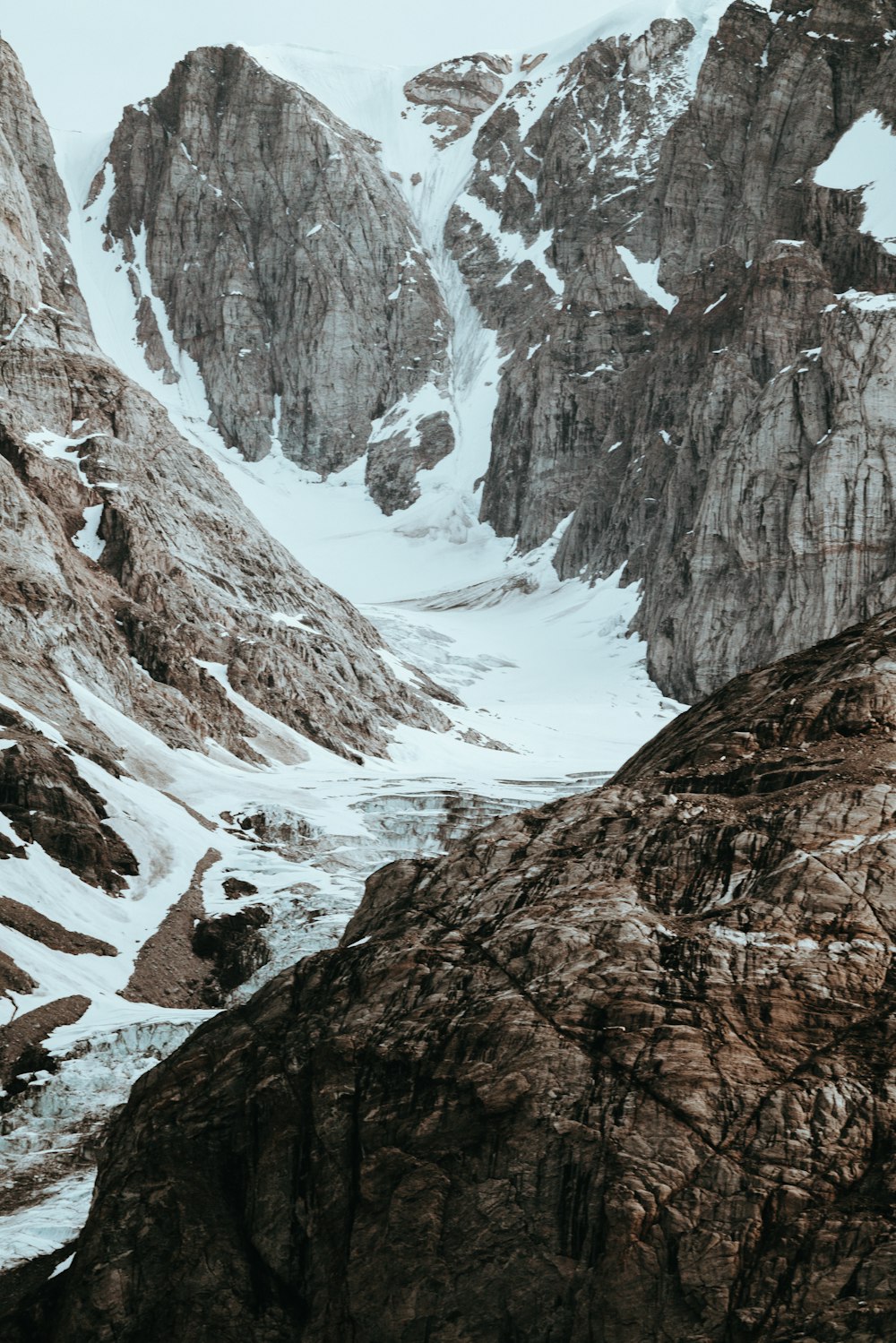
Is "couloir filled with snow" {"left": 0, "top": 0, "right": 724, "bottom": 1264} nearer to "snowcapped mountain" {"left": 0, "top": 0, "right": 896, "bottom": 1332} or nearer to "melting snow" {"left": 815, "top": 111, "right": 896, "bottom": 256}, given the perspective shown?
"snowcapped mountain" {"left": 0, "top": 0, "right": 896, "bottom": 1332}

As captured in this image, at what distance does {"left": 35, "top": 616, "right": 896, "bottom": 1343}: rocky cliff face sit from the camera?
51.0 feet

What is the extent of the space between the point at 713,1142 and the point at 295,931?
1522 inches

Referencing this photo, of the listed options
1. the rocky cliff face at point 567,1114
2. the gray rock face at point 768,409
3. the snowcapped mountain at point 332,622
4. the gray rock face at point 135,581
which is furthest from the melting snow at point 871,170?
the rocky cliff face at point 567,1114

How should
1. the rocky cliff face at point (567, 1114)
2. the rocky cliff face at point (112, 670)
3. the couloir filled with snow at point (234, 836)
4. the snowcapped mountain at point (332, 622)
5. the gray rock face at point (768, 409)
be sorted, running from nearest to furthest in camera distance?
1. the rocky cliff face at point (567, 1114)
2. the couloir filled with snow at point (234, 836)
3. the rocky cliff face at point (112, 670)
4. the snowcapped mountain at point (332, 622)
5. the gray rock face at point (768, 409)

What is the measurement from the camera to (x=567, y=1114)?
16.7 m

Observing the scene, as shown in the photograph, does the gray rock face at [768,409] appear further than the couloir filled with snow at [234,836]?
Yes

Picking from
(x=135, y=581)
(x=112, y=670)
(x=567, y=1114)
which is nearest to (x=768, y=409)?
(x=135, y=581)

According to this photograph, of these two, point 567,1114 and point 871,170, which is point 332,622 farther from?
point 567,1114

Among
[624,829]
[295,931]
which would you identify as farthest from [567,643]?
[624,829]

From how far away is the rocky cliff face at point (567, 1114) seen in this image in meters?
15.6

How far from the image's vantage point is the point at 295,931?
53500 mm

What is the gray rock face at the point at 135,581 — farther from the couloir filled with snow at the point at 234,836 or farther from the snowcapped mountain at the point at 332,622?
the couloir filled with snow at the point at 234,836

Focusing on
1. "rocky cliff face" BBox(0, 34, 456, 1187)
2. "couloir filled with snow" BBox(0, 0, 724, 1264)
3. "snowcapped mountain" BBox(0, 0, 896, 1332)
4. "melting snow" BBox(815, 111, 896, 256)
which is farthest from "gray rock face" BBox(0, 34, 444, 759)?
"melting snow" BBox(815, 111, 896, 256)

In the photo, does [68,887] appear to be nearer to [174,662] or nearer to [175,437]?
[174,662]
